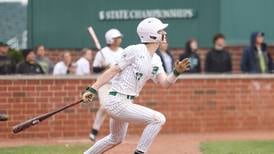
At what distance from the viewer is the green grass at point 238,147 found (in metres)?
13.2

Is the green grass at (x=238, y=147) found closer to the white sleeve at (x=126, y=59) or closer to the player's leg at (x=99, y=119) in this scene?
the player's leg at (x=99, y=119)

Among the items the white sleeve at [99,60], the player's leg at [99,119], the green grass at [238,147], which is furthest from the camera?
the white sleeve at [99,60]

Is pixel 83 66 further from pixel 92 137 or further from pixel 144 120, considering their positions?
pixel 144 120

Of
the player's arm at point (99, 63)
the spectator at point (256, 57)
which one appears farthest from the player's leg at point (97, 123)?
the spectator at point (256, 57)

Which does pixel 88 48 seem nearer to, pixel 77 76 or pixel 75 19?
pixel 75 19

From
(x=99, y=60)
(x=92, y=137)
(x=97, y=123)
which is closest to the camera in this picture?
(x=92, y=137)

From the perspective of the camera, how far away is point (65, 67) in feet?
57.6

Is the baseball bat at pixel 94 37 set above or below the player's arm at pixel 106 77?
above

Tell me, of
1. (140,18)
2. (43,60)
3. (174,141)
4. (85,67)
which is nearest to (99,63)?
(85,67)

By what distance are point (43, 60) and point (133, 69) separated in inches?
282

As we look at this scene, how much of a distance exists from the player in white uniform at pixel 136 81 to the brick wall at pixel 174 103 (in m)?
5.69

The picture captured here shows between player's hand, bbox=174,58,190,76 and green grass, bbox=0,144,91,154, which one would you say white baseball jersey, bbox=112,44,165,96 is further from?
green grass, bbox=0,144,91,154

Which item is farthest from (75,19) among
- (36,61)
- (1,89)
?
(1,89)

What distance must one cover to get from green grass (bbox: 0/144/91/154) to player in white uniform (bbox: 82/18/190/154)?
2.66 metres
